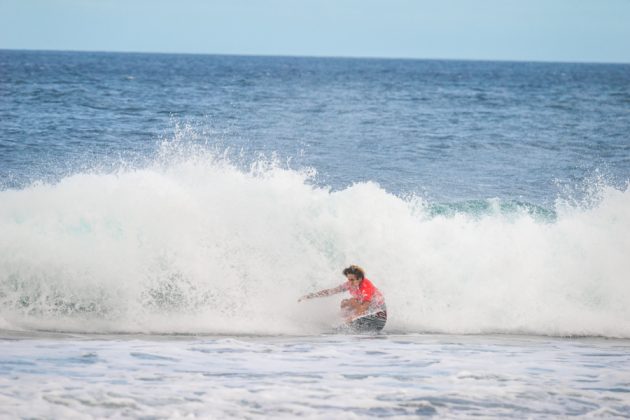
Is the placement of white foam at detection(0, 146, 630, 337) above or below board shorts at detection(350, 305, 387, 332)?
above

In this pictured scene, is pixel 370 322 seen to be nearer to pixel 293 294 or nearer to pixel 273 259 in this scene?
pixel 293 294

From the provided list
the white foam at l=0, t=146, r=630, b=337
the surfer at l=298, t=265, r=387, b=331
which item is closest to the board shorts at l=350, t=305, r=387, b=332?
the surfer at l=298, t=265, r=387, b=331

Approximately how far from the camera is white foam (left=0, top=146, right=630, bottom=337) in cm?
1202

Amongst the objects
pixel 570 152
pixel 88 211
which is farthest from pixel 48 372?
pixel 570 152

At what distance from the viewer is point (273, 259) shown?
13.1 meters

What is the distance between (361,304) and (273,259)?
2113 millimetres

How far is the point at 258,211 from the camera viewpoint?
13844 mm

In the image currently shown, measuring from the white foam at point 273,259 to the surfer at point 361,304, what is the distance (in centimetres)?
58

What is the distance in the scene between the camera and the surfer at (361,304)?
37.8 ft

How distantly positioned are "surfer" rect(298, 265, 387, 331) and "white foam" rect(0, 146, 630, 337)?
58 centimetres

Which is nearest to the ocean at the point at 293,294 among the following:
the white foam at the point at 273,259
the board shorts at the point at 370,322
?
the white foam at the point at 273,259

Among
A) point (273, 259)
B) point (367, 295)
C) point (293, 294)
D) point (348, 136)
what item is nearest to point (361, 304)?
point (367, 295)

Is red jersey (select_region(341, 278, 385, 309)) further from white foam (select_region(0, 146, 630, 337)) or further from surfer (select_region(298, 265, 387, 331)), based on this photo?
white foam (select_region(0, 146, 630, 337))

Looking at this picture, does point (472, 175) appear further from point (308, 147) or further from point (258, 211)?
point (258, 211)
